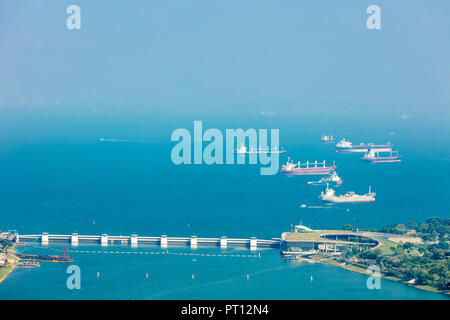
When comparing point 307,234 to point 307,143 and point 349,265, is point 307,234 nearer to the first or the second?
point 349,265

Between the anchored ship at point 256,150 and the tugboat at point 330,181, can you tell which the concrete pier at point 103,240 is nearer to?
the tugboat at point 330,181

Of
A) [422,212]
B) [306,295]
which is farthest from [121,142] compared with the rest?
[306,295]

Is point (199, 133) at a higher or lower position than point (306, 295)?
higher

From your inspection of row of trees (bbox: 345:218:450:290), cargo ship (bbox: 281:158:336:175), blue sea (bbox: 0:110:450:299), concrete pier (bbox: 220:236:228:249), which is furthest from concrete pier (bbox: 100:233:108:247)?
cargo ship (bbox: 281:158:336:175)

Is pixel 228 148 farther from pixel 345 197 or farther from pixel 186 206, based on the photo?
pixel 186 206

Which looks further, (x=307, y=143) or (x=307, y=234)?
(x=307, y=143)
